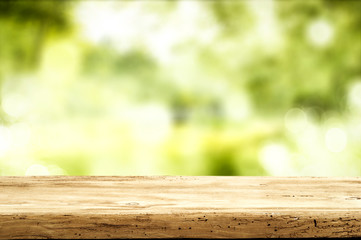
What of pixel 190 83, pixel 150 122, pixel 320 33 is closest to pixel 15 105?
pixel 150 122

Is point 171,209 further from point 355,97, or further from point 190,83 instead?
point 355,97

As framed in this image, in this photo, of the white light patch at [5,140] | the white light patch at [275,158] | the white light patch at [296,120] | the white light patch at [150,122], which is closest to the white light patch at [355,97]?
the white light patch at [296,120]

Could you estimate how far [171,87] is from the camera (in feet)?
4.29

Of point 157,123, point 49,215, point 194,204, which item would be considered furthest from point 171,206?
point 157,123

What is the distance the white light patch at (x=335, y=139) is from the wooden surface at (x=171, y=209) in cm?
79

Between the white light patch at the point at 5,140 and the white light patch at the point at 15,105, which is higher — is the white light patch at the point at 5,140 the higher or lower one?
the lower one

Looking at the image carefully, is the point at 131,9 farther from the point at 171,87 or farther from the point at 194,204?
the point at 194,204

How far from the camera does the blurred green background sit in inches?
49.7

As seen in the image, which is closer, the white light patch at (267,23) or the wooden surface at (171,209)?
the wooden surface at (171,209)

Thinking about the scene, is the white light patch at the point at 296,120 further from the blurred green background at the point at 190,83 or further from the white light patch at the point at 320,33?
the white light patch at the point at 320,33

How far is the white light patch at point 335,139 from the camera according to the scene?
1322mm

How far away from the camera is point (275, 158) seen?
134 centimetres

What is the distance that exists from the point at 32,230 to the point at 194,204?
0.70 feet

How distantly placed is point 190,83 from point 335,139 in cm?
55
